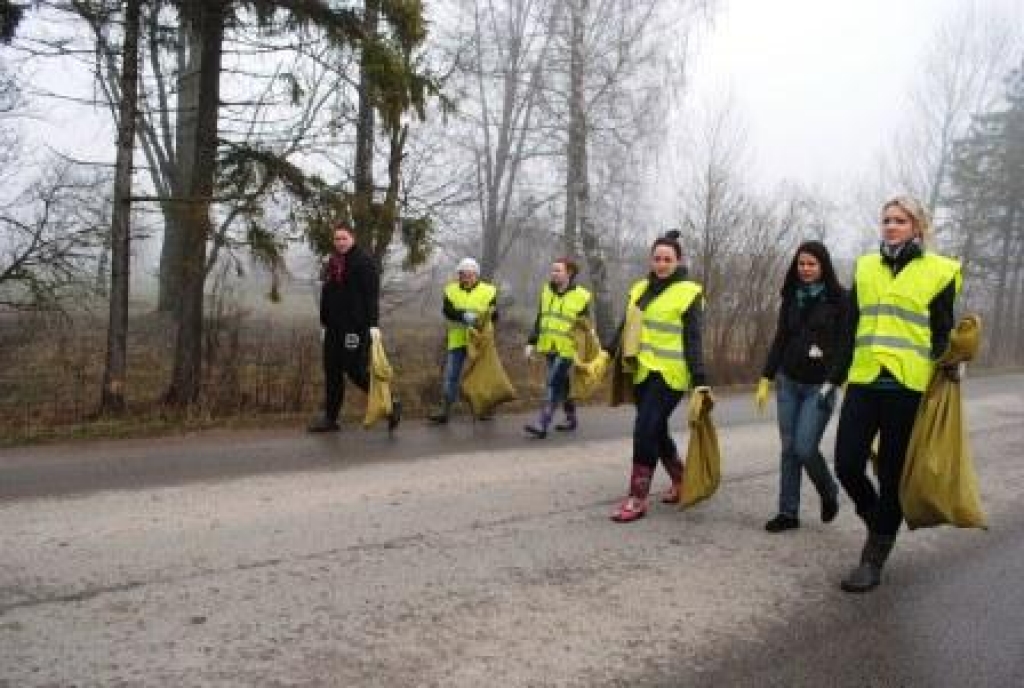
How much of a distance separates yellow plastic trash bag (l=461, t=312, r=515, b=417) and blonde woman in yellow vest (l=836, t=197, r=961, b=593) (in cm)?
497

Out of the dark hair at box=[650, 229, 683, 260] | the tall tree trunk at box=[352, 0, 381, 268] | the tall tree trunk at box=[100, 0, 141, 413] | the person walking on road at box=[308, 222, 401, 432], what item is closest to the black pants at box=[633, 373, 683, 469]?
the dark hair at box=[650, 229, 683, 260]

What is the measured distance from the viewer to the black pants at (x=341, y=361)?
8.89m

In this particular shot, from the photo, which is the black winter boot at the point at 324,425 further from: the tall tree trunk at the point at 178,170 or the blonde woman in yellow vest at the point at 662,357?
the tall tree trunk at the point at 178,170

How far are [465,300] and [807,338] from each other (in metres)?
4.44

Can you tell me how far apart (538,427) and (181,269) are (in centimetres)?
433

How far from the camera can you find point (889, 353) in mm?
4832

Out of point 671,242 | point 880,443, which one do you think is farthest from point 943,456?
point 671,242

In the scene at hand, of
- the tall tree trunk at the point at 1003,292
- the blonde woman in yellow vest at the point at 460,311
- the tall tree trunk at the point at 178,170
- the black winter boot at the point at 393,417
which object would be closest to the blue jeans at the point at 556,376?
the blonde woman in yellow vest at the point at 460,311

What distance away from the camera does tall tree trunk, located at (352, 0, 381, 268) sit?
10.2 metres

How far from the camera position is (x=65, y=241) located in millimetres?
10367

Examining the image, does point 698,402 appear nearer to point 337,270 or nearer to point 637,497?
point 637,497

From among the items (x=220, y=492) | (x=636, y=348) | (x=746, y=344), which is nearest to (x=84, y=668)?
(x=220, y=492)

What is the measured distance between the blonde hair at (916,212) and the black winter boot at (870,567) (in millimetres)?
1631

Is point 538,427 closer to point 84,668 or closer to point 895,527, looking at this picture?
point 895,527
